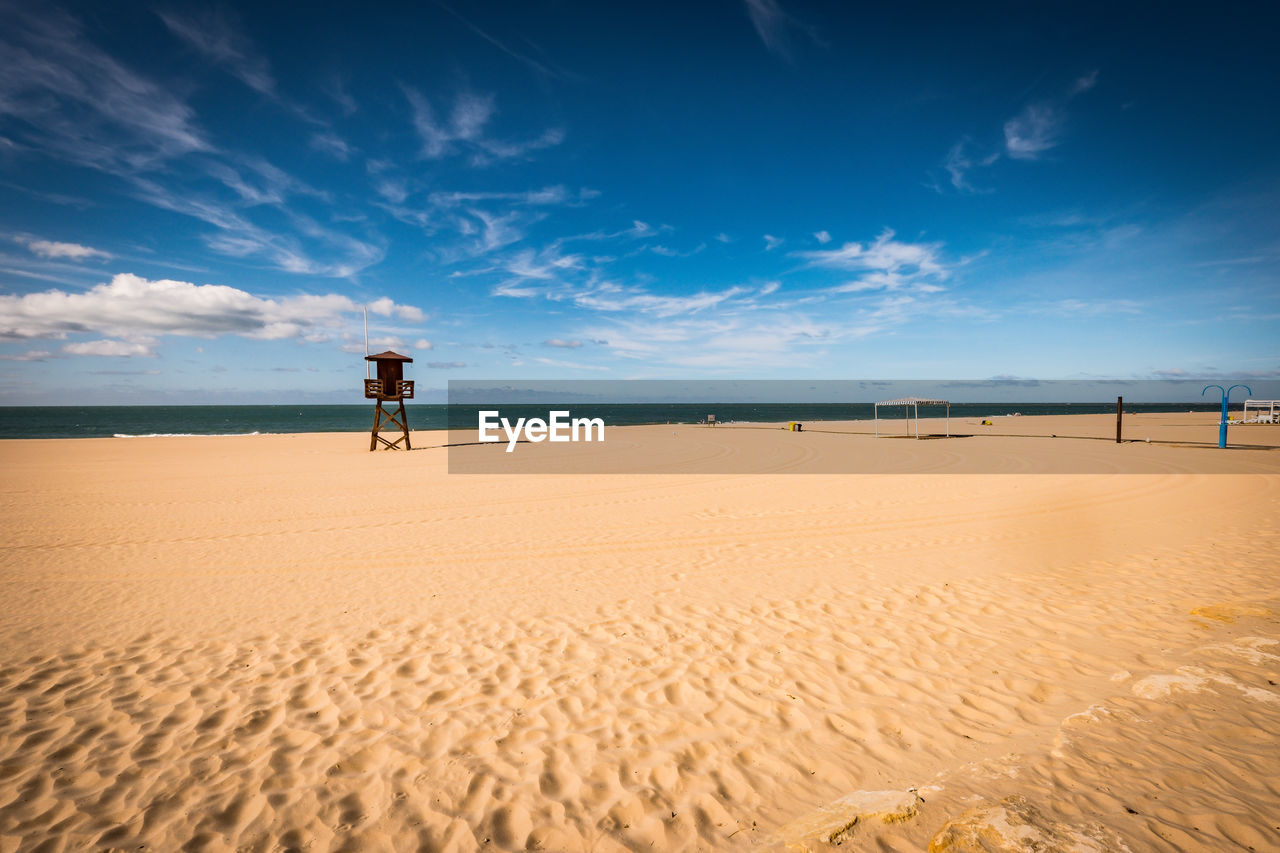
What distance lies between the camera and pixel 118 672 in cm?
499

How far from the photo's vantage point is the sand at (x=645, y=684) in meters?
3.23

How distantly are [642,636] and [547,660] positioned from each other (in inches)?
43.5

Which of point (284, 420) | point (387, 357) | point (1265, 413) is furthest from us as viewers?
point (284, 420)

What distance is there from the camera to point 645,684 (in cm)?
475

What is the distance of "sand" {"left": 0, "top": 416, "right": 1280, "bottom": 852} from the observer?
10.6 ft

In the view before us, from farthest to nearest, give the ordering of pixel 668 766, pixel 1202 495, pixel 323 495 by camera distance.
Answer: pixel 323 495 → pixel 1202 495 → pixel 668 766

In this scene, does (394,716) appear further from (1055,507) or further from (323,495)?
(1055,507)

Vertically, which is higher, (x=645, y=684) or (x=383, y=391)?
(x=383, y=391)

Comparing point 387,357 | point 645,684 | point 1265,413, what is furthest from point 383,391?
point 1265,413

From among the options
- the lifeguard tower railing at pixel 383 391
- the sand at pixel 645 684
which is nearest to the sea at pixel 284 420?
the lifeguard tower railing at pixel 383 391

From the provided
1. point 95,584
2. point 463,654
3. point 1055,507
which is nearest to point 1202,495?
point 1055,507

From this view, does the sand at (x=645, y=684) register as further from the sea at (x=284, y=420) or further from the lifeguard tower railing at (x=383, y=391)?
the sea at (x=284, y=420)

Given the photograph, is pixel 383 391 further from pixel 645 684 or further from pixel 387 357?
pixel 645 684

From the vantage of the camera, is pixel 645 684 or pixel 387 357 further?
pixel 387 357
